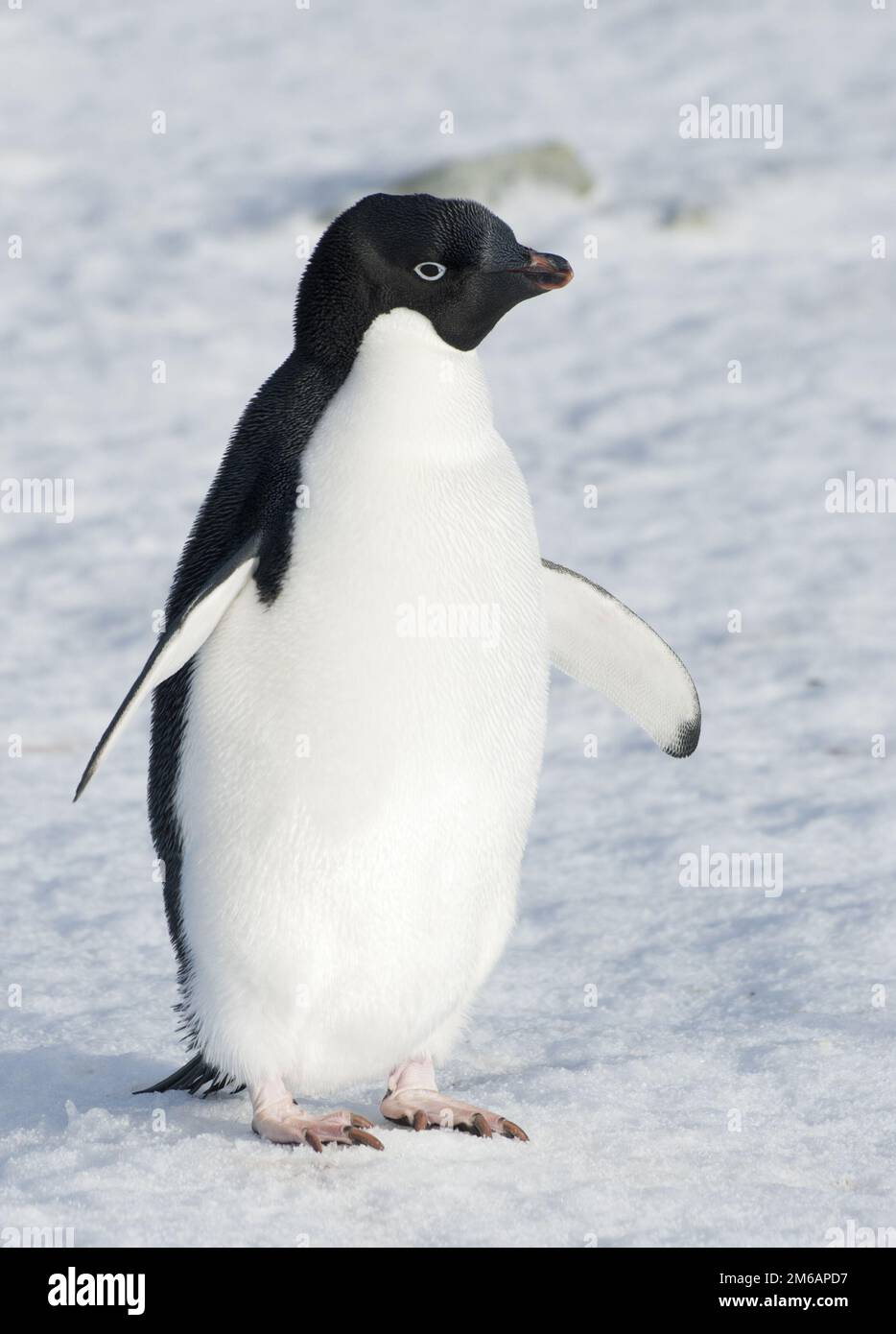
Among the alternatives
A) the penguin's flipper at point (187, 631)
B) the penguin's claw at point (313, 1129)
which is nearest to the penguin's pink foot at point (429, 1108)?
the penguin's claw at point (313, 1129)

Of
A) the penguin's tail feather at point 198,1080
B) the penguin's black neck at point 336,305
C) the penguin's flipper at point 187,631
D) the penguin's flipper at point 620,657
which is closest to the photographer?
the penguin's flipper at point 187,631

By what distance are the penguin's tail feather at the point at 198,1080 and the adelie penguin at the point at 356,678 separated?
0.08 meters

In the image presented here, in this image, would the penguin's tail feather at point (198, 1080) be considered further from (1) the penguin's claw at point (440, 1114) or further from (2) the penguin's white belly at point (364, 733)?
(1) the penguin's claw at point (440, 1114)

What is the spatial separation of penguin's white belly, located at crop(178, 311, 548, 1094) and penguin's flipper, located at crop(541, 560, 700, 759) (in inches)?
18.7

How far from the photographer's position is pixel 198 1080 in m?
2.79

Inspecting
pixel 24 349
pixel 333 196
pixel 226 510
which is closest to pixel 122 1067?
pixel 226 510

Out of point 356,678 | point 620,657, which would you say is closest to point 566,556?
point 620,657

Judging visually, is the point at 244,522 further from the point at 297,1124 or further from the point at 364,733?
the point at 297,1124

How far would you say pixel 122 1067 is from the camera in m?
3.04

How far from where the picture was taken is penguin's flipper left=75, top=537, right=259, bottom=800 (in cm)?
244

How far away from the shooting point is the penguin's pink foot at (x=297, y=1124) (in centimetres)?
252

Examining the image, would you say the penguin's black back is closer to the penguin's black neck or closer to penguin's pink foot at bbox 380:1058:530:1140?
the penguin's black neck

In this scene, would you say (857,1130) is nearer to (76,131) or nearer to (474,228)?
(474,228)

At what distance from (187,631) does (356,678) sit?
240mm
